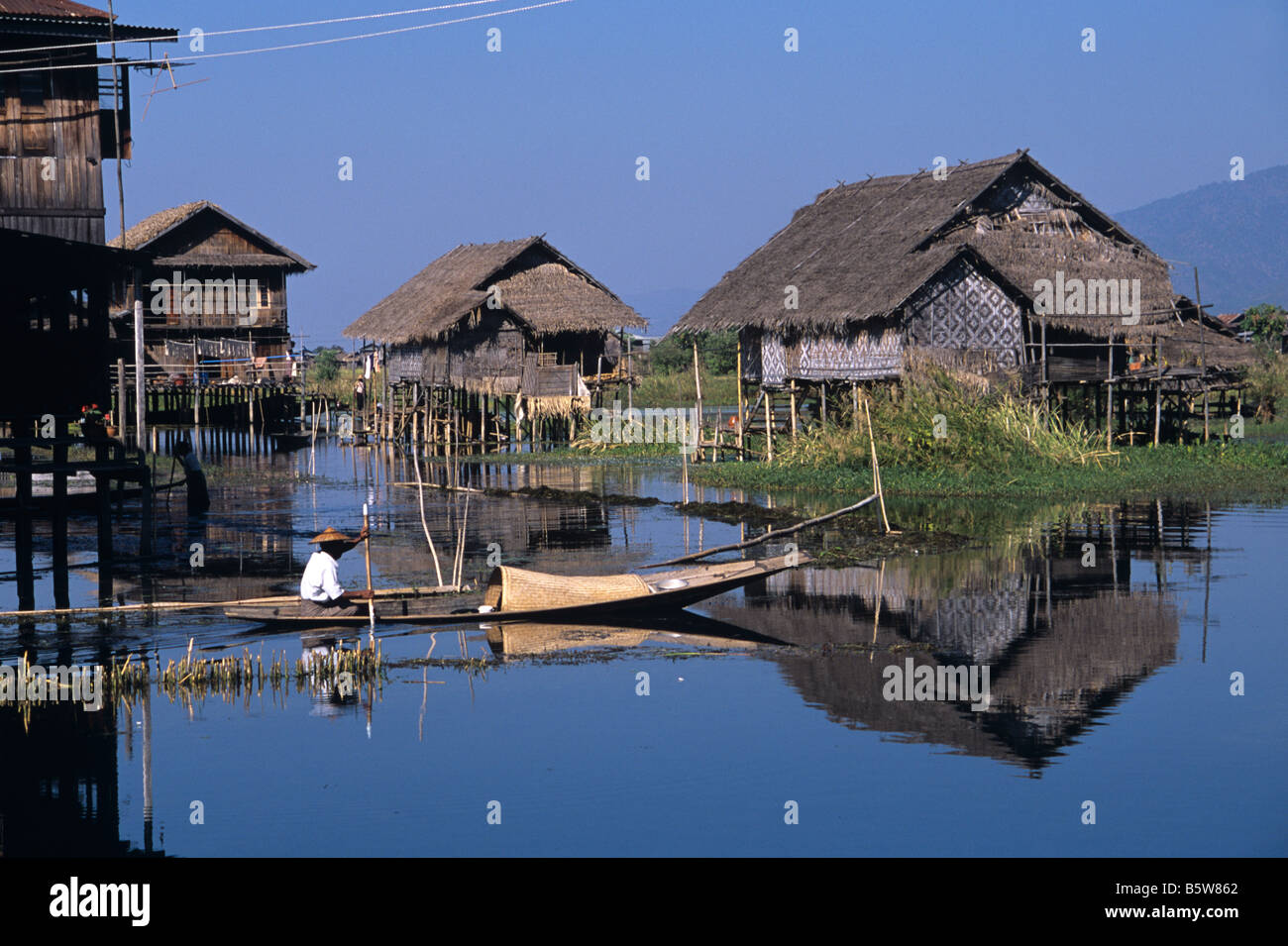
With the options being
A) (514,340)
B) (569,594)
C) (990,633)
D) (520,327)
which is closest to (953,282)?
(520,327)

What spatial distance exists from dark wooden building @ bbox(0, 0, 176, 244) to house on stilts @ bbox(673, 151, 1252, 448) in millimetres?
13855

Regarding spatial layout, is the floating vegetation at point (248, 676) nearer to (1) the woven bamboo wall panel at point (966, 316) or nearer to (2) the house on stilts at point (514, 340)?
(1) the woven bamboo wall panel at point (966, 316)

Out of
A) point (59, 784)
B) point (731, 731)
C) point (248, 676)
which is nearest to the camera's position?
point (59, 784)

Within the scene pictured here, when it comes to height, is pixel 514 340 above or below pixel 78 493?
above

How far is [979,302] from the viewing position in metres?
30.7

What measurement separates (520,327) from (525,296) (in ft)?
2.94

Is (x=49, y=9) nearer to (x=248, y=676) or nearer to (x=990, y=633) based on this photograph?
(x=248, y=676)

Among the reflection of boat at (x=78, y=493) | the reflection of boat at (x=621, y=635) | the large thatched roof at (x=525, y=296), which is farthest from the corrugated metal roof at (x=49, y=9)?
the reflection of boat at (x=621, y=635)

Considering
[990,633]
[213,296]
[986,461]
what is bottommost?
[990,633]

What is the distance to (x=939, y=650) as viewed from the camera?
1330 cm

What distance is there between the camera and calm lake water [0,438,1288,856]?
884cm

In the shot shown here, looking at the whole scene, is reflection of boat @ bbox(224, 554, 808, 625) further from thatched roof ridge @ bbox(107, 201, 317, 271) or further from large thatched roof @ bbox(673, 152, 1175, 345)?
thatched roof ridge @ bbox(107, 201, 317, 271)
